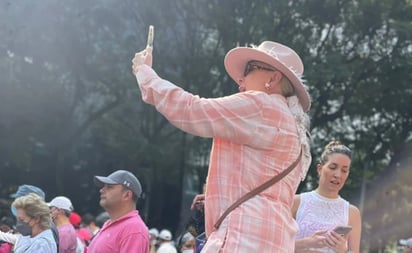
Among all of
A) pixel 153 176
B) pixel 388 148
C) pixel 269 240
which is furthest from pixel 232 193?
pixel 153 176

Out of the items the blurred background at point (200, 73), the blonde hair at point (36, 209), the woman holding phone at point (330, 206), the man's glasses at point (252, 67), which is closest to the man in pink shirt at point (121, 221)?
the blonde hair at point (36, 209)

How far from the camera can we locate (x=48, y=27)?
21984 mm

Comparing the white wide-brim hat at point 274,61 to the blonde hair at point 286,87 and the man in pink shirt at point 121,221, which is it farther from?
the man in pink shirt at point 121,221

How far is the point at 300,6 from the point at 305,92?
20047 millimetres

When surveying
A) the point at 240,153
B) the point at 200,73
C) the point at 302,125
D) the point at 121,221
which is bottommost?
the point at 121,221

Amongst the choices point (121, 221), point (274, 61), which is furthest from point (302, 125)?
point (121, 221)

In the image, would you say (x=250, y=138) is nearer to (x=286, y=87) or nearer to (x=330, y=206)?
(x=286, y=87)

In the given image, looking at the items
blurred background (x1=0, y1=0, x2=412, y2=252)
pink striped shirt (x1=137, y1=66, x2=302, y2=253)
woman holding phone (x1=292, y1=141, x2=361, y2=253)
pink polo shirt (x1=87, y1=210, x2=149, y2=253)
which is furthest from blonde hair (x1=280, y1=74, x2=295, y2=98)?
blurred background (x1=0, y1=0, x2=412, y2=252)

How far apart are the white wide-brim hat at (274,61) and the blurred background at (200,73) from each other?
17.8 m

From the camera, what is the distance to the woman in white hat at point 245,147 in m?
2.82

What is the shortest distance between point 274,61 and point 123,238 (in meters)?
2.23

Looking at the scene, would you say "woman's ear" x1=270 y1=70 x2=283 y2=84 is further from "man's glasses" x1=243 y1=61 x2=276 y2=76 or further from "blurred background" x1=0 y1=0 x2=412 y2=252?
"blurred background" x1=0 y1=0 x2=412 y2=252

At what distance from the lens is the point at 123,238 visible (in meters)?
4.80

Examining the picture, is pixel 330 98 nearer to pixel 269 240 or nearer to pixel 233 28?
pixel 233 28
